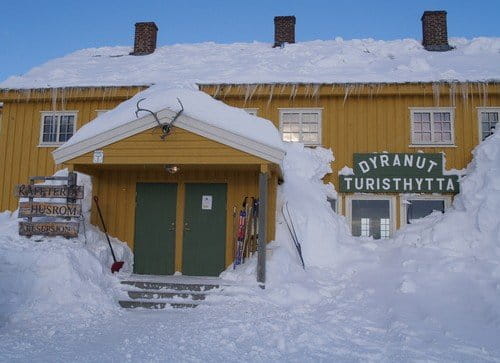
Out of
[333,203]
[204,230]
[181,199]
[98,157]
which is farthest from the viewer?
[333,203]

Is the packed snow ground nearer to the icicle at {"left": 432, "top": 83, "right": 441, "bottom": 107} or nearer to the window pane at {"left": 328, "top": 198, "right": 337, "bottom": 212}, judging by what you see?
the window pane at {"left": 328, "top": 198, "right": 337, "bottom": 212}

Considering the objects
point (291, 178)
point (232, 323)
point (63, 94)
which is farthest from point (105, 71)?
point (232, 323)

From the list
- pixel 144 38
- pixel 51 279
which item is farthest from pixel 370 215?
pixel 144 38

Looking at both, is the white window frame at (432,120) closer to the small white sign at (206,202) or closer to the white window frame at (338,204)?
the white window frame at (338,204)

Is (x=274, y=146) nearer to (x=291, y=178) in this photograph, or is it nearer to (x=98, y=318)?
(x=291, y=178)

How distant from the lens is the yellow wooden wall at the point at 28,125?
12641 millimetres

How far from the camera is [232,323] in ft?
21.2

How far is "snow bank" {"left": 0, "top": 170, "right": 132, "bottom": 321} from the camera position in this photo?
272 inches

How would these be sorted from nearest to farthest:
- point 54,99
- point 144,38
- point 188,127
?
point 188,127 < point 54,99 < point 144,38

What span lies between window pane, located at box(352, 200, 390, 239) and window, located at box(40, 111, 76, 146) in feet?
25.6

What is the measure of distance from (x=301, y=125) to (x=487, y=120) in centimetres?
458

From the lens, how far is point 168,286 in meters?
8.45

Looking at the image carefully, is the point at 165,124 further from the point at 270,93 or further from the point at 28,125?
the point at 28,125

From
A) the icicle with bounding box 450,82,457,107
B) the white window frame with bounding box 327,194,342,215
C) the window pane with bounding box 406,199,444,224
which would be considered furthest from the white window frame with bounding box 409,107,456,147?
the white window frame with bounding box 327,194,342,215
